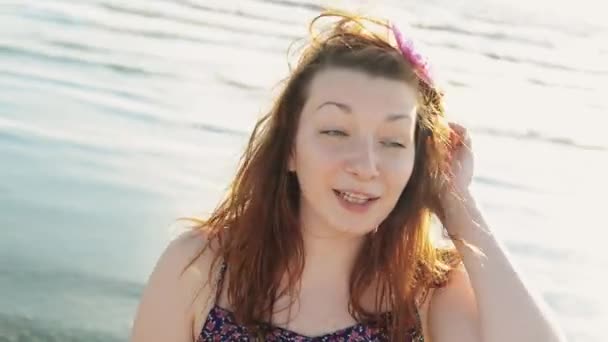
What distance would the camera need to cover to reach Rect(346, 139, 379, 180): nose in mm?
3102

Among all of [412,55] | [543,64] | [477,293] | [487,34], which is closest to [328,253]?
[477,293]

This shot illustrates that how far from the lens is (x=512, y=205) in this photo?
22.0 ft

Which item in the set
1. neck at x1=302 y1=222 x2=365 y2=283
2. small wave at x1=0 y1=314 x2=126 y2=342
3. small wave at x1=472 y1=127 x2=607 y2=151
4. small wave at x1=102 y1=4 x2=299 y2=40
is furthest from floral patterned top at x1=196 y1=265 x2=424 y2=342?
small wave at x1=102 y1=4 x2=299 y2=40

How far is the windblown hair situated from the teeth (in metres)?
0.26

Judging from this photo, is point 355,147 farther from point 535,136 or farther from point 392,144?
point 535,136

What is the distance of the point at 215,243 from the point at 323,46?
646 millimetres

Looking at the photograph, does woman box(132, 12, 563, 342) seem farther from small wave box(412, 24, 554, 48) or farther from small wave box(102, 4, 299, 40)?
small wave box(412, 24, 554, 48)

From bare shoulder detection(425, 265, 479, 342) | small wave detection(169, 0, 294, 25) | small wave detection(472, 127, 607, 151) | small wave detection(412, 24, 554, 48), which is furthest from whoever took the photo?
small wave detection(412, 24, 554, 48)

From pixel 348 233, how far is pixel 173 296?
0.53 meters

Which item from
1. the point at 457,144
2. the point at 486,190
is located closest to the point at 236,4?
the point at 486,190

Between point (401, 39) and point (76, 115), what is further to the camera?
point (76, 115)

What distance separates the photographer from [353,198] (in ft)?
10.3

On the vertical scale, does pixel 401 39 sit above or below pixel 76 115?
below

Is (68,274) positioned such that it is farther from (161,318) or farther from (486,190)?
(486,190)
